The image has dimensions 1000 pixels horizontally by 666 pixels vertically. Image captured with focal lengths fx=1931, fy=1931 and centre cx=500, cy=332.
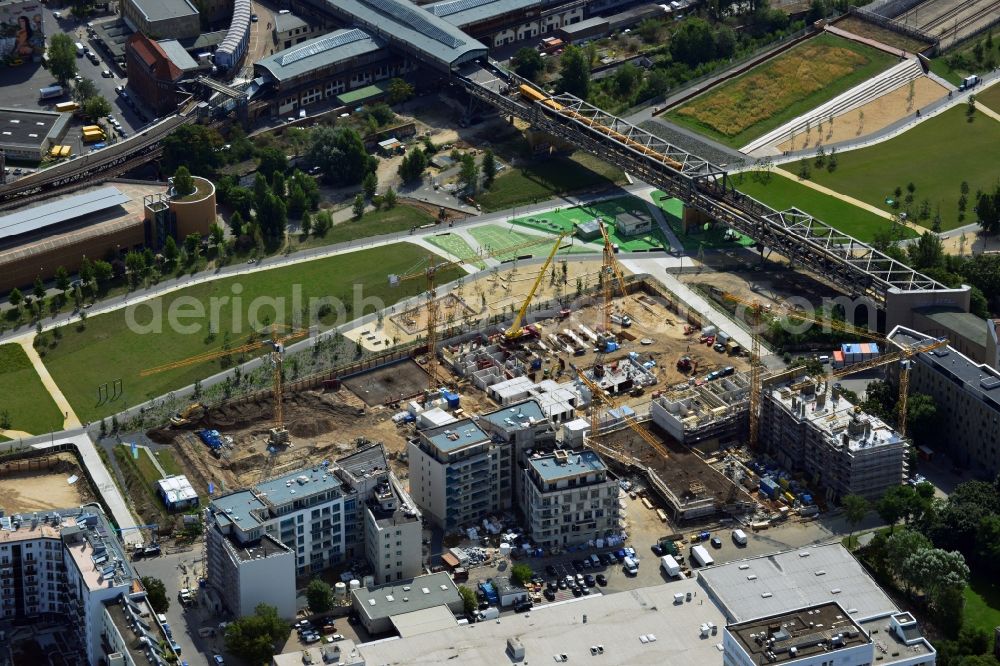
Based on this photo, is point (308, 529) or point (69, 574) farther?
point (308, 529)

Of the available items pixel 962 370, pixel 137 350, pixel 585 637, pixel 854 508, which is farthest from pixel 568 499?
pixel 137 350

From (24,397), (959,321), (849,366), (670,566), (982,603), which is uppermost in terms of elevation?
(959,321)

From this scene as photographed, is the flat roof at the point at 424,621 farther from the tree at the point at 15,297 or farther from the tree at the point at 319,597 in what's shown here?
the tree at the point at 15,297

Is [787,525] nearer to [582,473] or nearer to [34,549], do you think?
[582,473]

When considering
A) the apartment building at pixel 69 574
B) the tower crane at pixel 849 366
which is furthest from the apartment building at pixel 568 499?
the apartment building at pixel 69 574

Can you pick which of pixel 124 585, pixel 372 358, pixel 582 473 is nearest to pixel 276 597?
pixel 124 585

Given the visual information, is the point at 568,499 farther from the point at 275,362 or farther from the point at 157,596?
the point at 275,362
